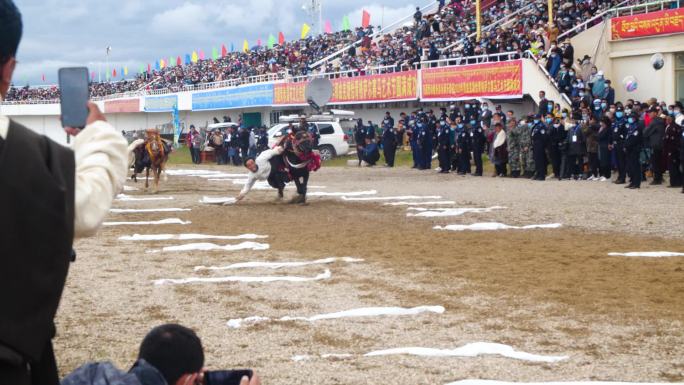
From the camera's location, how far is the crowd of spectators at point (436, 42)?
105 ft

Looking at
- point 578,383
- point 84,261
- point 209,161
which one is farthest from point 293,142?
point 209,161

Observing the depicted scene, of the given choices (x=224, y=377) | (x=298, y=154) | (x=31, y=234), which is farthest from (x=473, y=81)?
(x=31, y=234)

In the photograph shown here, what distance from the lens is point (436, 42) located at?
130 ft

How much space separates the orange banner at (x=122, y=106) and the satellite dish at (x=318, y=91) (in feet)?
140

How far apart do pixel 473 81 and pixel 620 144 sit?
479 inches

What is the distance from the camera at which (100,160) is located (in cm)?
247

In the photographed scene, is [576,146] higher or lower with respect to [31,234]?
lower

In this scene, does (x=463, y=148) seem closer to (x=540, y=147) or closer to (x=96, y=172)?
(x=540, y=147)

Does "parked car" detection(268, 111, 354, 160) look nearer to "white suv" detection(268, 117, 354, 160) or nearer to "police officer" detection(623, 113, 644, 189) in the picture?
"white suv" detection(268, 117, 354, 160)

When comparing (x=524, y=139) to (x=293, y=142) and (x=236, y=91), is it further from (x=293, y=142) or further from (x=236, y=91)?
(x=236, y=91)

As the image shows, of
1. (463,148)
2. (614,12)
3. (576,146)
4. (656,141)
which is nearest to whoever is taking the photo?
(656,141)

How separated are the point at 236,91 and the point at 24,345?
53937 mm

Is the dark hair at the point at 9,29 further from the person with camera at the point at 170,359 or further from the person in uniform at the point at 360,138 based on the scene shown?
the person in uniform at the point at 360,138

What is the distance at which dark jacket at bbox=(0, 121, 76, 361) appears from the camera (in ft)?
7.23
